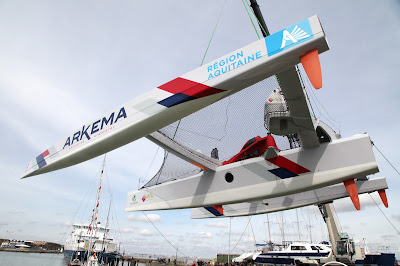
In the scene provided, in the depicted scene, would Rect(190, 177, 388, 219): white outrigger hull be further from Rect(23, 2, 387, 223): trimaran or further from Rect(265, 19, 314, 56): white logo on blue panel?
Rect(265, 19, 314, 56): white logo on blue panel

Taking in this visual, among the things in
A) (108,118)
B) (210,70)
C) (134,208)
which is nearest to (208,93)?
(210,70)

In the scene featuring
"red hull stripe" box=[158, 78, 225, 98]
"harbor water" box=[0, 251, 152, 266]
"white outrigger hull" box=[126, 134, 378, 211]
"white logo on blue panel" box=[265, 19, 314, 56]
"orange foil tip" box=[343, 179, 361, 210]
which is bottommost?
"harbor water" box=[0, 251, 152, 266]

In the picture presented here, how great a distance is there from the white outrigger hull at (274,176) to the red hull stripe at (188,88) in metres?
4.35

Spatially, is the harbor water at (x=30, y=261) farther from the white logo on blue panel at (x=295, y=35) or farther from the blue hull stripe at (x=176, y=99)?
the white logo on blue panel at (x=295, y=35)

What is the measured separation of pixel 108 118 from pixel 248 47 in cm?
252

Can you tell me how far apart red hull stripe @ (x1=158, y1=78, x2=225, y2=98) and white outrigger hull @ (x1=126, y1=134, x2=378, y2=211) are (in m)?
4.35

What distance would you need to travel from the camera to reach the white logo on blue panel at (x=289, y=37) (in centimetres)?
283

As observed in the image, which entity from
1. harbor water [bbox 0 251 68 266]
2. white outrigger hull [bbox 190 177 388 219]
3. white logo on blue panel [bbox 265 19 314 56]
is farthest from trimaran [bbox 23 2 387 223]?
harbor water [bbox 0 251 68 266]

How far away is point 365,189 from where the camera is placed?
7809 millimetres

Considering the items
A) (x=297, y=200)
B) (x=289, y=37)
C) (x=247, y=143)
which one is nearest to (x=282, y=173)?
(x=247, y=143)

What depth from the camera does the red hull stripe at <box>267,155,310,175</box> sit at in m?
6.55

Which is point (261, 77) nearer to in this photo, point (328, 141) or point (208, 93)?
point (208, 93)

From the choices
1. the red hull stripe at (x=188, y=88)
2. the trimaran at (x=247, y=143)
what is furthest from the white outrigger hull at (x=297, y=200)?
the red hull stripe at (x=188, y=88)

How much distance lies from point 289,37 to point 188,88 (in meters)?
1.44
